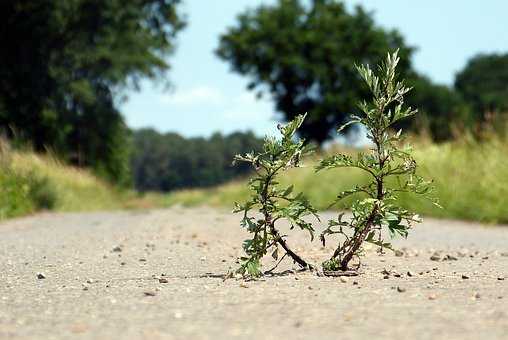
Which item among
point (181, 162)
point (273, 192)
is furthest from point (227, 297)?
point (181, 162)

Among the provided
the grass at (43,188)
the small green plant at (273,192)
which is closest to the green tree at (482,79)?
the grass at (43,188)

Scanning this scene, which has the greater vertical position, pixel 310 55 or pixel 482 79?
pixel 482 79

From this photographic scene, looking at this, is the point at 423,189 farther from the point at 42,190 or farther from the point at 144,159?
the point at 144,159

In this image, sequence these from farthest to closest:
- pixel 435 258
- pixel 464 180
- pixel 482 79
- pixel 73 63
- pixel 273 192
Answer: pixel 482 79 < pixel 73 63 < pixel 464 180 < pixel 435 258 < pixel 273 192

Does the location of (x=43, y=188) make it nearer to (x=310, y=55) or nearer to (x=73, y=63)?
(x=73, y=63)

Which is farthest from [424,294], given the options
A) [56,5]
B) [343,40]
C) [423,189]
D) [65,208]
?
[343,40]

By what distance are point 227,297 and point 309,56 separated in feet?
122

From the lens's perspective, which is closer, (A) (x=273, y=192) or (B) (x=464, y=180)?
(A) (x=273, y=192)

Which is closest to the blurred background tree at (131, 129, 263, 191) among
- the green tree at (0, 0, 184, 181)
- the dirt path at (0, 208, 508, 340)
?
the green tree at (0, 0, 184, 181)

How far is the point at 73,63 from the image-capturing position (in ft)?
75.0

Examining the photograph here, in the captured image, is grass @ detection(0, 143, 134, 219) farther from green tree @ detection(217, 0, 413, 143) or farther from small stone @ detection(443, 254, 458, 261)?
green tree @ detection(217, 0, 413, 143)

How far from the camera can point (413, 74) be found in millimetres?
45031

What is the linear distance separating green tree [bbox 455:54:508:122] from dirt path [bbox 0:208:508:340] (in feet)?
185

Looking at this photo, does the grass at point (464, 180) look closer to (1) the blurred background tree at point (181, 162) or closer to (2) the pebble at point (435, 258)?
(2) the pebble at point (435, 258)
